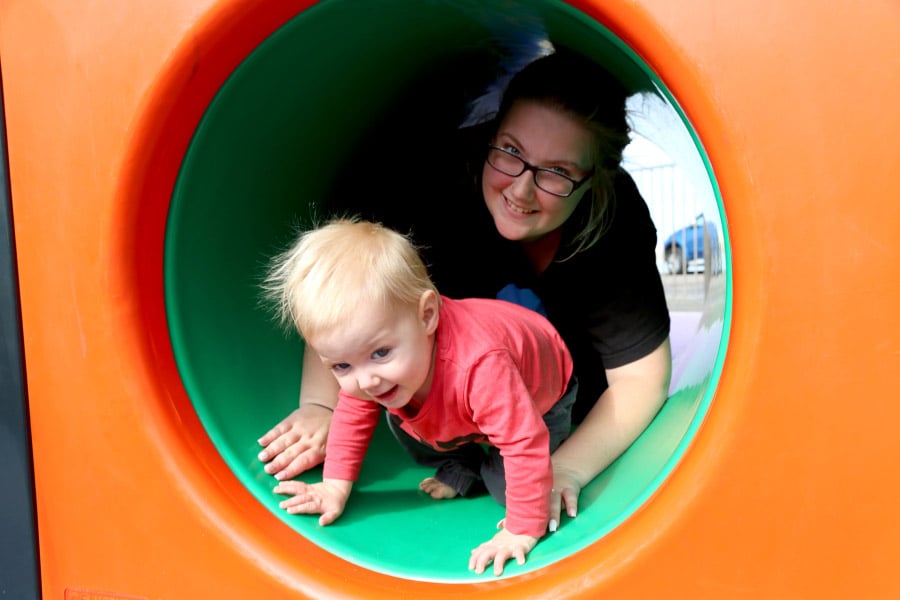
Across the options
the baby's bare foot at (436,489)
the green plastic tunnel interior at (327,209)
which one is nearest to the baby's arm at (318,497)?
the green plastic tunnel interior at (327,209)

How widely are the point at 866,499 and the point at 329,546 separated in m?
0.73

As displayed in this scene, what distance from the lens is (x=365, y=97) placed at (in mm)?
1632

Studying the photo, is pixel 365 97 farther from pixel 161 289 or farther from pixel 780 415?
pixel 780 415

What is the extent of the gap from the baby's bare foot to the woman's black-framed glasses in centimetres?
58

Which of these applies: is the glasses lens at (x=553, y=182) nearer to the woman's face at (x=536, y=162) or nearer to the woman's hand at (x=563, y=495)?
the woman's face at (x=536, y=162)

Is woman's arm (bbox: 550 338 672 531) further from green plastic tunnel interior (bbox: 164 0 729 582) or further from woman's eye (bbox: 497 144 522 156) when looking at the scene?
woman's eye (bbox: 497 144 522 156)

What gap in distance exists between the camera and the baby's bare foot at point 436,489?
57.8 inches

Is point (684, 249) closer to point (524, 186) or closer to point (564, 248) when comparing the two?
point (564, 248)

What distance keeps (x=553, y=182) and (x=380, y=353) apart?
0.47 m

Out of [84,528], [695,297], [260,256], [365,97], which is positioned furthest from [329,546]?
[695,297]

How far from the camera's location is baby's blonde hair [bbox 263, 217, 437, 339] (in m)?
1.10

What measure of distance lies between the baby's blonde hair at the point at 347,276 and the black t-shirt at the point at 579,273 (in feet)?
1.32

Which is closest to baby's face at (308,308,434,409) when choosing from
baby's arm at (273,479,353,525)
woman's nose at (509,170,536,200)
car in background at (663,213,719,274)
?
baby's arm at (273,479,353,525)

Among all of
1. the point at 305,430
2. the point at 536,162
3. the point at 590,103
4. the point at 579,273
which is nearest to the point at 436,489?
the point at 305,430
